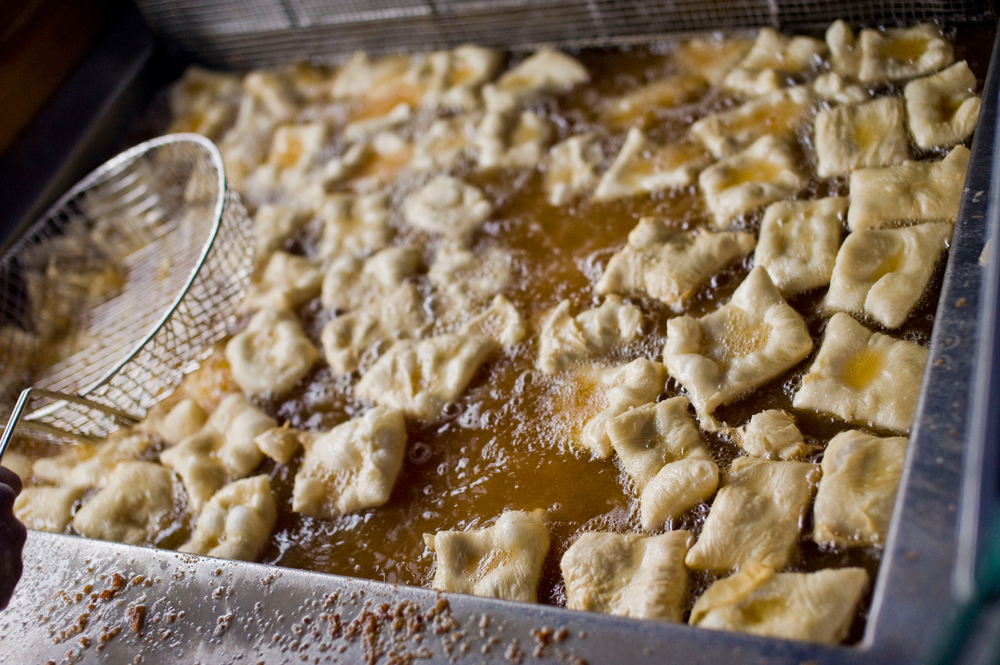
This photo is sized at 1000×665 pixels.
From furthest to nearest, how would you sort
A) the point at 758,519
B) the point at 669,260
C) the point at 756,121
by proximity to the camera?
the point at 756,121 < the point at 669,260 < the point at 758,519

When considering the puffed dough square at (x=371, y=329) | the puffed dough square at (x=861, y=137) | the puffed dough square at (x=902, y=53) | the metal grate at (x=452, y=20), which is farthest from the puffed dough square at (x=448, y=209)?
the puffed dough square at (x=902, y=53)

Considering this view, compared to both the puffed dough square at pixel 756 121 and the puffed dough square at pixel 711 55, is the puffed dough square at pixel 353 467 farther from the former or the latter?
the puffed dough square at pixel 711 55

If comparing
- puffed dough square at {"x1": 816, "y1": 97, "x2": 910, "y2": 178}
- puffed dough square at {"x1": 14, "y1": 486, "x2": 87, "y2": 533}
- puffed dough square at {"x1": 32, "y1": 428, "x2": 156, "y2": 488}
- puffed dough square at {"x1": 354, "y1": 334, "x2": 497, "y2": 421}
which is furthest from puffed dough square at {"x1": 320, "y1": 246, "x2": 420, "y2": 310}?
puffed dough square at {"x1": 816, "y1": 97, "x2": 910, "y2": 178}

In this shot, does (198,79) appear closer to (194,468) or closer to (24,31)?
(24,31)

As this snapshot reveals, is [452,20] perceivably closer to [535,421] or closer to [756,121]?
[756,121]

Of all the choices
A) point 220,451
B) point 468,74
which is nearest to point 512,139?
point 468,74

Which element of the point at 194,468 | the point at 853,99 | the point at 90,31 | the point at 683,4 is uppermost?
the point at 90,31

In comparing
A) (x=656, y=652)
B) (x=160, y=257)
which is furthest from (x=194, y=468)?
(x=656, y=652)
